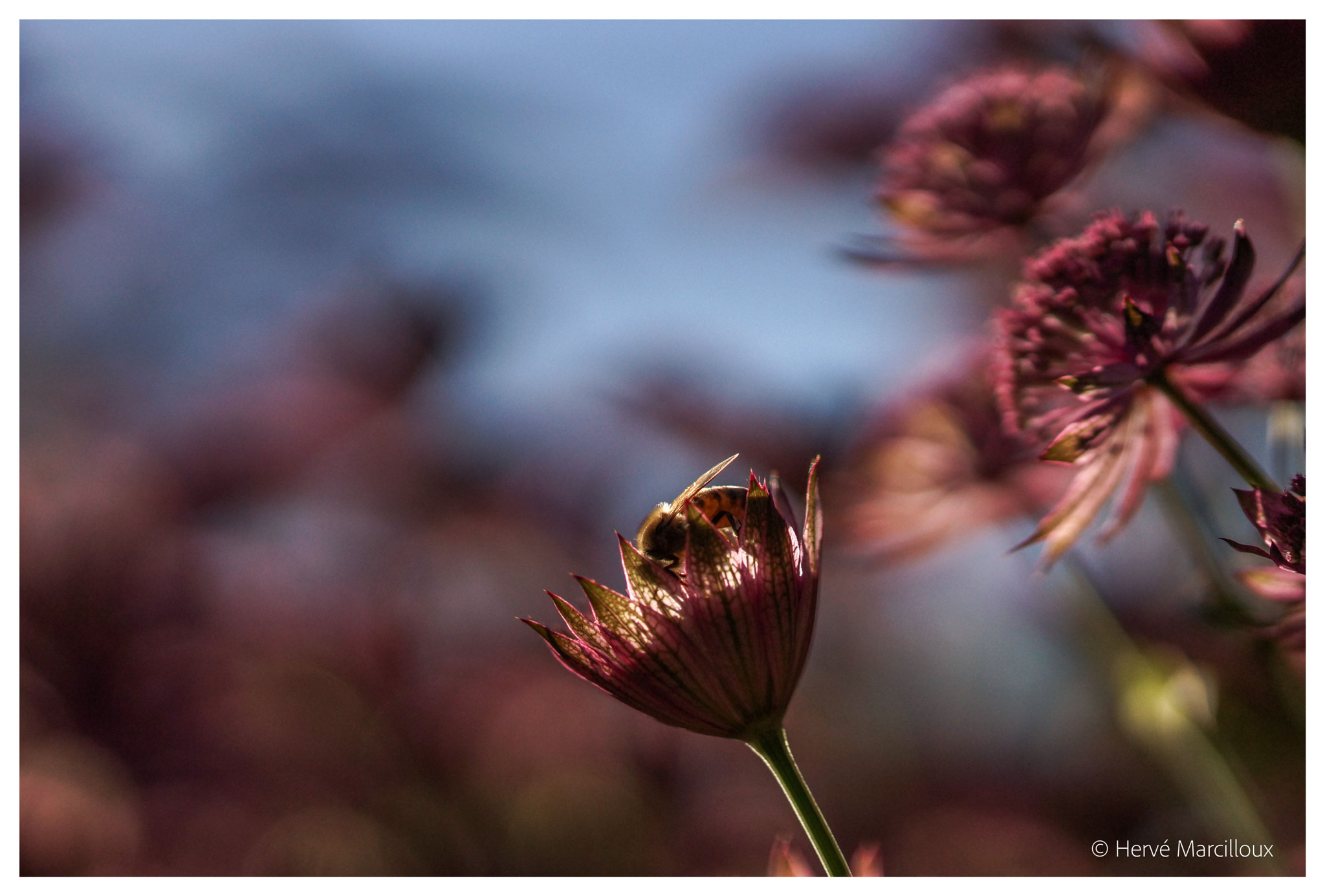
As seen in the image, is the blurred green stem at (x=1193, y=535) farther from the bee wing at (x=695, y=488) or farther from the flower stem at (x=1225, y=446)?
the bee wing at (x=695, y=488)

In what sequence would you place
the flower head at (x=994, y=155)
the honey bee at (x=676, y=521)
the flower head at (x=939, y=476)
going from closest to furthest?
the honey bee at (x=676, y=521) < the flower head at (x=994, y=155) < the flower head at (x=939, y=476)

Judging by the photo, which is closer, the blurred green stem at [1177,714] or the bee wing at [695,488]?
the bee wing at [695,488]

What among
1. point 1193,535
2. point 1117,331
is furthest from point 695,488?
point 1193,535

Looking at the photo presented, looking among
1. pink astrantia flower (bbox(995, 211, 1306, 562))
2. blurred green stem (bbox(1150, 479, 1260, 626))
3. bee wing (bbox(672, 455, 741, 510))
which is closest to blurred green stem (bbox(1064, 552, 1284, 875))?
blurred green stem (bbox(1150, 479, 1260, 626))

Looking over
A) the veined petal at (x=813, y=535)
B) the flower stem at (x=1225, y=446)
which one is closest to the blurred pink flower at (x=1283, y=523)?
the flower stem at (x=1225, y=446)

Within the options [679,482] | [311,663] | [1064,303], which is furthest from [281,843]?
[1064,303]

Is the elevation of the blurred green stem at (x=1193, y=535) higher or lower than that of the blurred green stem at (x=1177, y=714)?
higher
